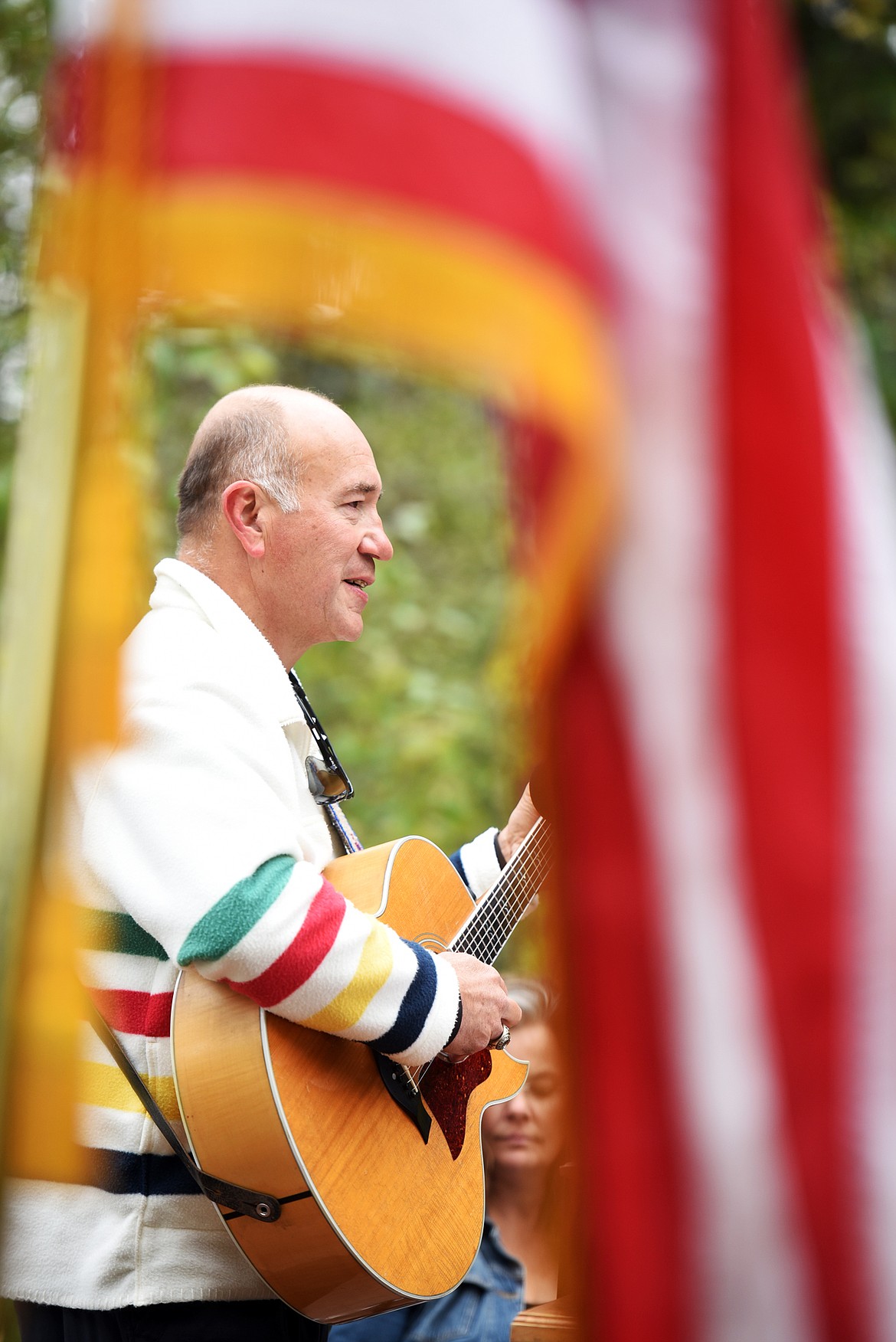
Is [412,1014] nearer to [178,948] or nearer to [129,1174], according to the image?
[178,948]

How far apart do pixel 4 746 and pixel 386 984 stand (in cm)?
85

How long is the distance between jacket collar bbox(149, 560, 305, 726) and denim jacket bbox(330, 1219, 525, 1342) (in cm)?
130

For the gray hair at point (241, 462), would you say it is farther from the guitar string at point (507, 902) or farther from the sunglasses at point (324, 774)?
the guitar string at point (507, 902)

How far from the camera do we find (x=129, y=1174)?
1.66 m

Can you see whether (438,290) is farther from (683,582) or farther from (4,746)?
(4,746)

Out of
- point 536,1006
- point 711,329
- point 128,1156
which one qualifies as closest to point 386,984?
point 128,1156

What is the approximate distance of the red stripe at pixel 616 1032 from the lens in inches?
32.1

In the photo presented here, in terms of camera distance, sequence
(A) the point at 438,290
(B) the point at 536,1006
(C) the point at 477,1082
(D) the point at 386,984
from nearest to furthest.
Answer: (A) the point at 438,290, (D) the point at 386,984, (C) the point at 477,1082, (B) the point at 536,1006

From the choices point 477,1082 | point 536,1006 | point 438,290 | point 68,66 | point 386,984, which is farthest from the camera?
point 536,1006

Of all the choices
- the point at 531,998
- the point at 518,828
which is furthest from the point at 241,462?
the point at 531,998

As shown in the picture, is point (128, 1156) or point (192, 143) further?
point (128, 1156)

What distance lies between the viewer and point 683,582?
33.3 inches

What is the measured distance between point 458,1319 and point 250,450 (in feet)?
5.75

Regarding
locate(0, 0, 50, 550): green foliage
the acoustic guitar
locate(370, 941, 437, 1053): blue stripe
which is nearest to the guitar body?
the acoustic guitar
